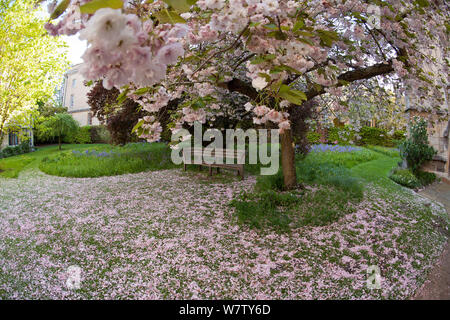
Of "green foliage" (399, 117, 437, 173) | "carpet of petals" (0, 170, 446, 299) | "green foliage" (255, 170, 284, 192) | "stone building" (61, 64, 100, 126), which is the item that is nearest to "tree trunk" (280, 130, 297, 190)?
"green foliage" (255, 170, 284, 192)

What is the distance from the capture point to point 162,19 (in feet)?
3.61

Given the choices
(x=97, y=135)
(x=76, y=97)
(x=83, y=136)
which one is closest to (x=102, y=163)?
(x=97, y=135)

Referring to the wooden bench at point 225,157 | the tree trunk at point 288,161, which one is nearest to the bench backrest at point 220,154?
the wooden bench at point 225,157

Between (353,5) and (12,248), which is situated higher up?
(353,5)

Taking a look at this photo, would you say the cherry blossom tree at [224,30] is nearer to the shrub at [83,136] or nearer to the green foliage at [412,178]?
the green foliage at [412,178]

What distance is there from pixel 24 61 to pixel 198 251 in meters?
8.27

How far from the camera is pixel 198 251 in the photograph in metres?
3.21

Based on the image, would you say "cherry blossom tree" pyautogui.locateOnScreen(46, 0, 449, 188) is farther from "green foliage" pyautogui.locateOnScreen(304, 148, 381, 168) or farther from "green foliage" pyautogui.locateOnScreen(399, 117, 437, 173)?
"green foliage" pyautogui.locateOnScreen(304, 148, 381, 168)

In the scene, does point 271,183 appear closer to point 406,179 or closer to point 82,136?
point 406,179

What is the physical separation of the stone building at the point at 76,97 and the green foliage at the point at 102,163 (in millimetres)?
13756

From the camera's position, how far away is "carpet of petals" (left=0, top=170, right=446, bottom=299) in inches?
100

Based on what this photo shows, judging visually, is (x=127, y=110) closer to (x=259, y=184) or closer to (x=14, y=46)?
(x=14, y=46)
